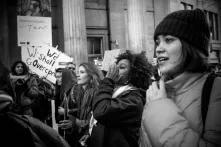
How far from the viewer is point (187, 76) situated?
55.4 inches

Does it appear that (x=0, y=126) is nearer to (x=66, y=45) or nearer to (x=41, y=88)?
(x=41, y=88)

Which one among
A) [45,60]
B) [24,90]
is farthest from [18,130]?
[45,60]

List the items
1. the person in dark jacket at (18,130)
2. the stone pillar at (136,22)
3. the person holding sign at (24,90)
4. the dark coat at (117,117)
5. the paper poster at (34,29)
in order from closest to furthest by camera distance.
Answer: the person in dark jacket at (18,130)
the dark coat at (117,117)
the person holding sign at (24,90)
the paper poster at (34,29)
the stone pillar at (136,22)

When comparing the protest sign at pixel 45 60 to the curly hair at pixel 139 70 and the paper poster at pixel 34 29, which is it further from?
the curly hair at pixel 139 70

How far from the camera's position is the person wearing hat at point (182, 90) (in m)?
1.20

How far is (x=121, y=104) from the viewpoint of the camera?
248 cm

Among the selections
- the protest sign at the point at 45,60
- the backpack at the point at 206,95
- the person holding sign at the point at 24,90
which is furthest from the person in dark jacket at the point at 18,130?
the protest sign at the point at 45,60

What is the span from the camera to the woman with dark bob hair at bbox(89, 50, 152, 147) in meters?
2.48

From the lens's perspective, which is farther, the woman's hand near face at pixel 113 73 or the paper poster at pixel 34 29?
the paper poster at pixel 34 29

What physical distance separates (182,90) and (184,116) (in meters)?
0.16

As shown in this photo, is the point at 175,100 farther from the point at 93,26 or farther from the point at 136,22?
the point at 93,26

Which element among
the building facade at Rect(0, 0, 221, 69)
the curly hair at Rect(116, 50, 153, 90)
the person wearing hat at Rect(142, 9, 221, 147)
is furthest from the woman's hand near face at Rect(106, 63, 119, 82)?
the building facade at Rect(0, 0, 221, 69)

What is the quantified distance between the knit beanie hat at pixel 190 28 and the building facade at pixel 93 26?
25.8ft

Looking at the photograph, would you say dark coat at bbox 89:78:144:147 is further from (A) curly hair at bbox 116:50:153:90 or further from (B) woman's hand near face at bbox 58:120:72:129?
(B) woman's hand near face at bbox 58:120:72:129
